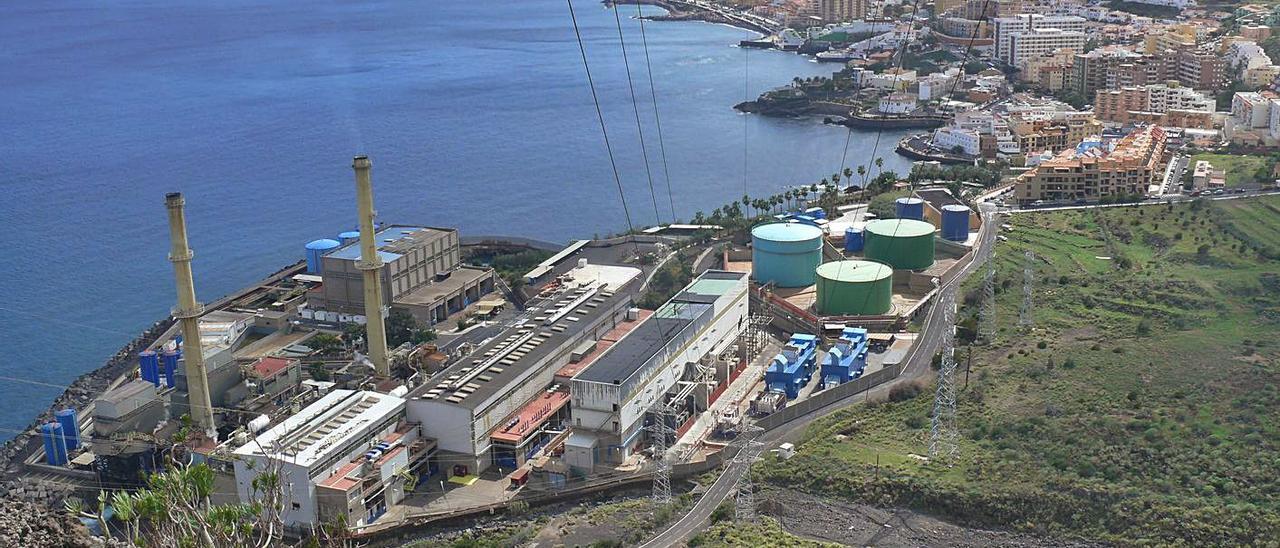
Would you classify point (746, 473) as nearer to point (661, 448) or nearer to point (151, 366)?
point (661, 448)

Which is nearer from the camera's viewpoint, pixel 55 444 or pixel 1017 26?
pixel 55 444

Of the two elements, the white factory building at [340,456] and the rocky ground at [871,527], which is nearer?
the rocky ground at [871,527]

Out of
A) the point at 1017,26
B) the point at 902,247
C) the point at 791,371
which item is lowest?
the point at 791,371

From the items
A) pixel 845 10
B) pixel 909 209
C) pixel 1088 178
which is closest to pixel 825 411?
pixel 909 209

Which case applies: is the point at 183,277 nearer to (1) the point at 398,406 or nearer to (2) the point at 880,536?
(1) the point at 398,406

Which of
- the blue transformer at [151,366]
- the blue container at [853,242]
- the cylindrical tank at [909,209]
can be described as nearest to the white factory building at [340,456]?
the blue transformer at [151,366]

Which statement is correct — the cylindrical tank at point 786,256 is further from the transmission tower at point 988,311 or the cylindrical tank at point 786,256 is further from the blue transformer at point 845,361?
the blue transformer at point 845,361

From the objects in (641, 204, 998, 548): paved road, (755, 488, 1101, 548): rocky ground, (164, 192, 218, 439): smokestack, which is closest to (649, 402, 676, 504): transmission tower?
(641, 204, 998, 548): paved road
